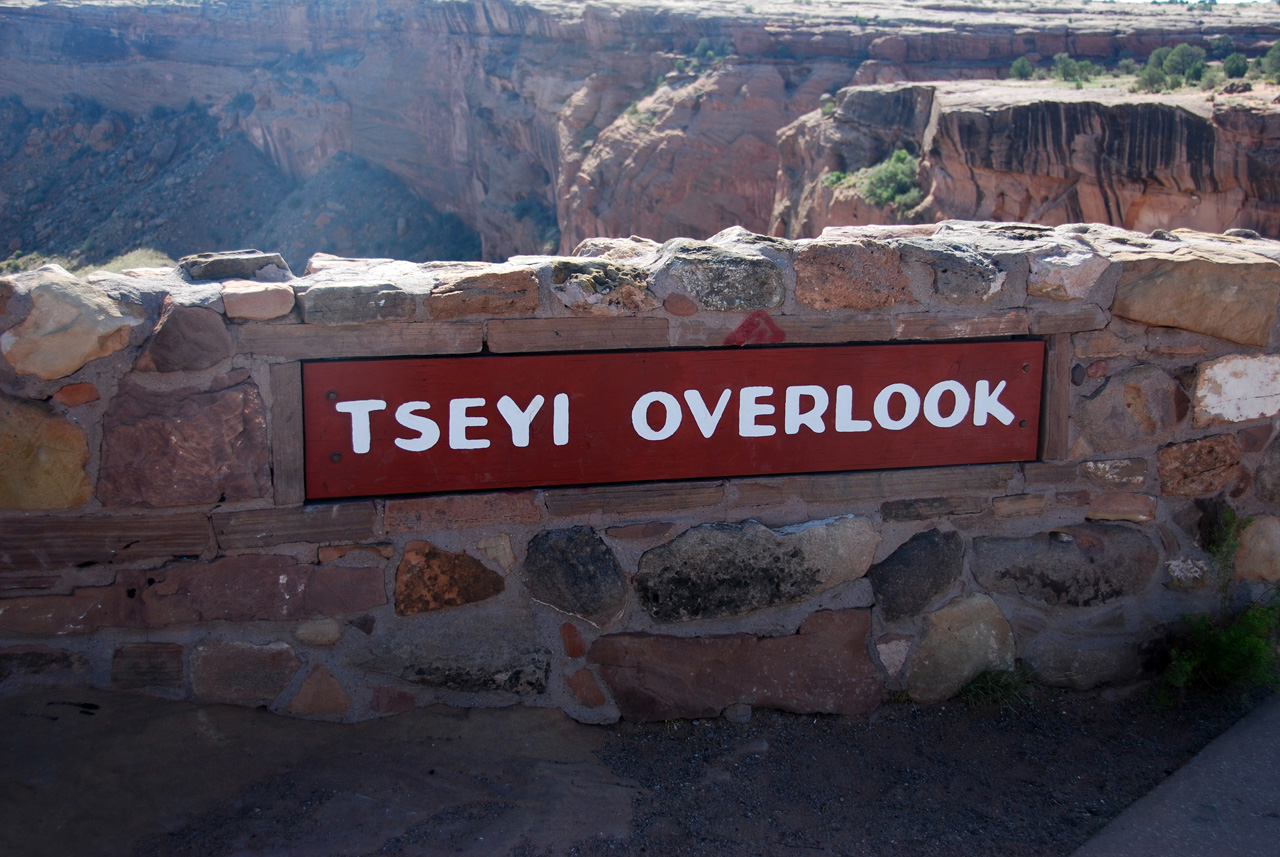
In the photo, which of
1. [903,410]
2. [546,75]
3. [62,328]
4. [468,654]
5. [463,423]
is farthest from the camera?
[546,75]

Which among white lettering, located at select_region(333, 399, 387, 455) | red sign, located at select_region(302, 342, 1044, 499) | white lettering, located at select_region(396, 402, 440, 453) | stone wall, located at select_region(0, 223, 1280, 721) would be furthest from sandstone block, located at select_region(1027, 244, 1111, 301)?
white lettering, located at select_region(333, 399, 387, 455)

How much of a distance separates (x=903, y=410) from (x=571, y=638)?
0.99 meters

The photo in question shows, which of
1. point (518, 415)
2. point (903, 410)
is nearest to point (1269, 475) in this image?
point (903, 410)

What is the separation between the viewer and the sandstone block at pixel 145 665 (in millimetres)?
2068

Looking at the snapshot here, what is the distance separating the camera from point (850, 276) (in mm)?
2244

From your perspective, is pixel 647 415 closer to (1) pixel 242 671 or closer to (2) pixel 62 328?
(1) pixel 242 671

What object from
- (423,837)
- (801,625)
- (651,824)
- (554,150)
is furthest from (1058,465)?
(554,150)

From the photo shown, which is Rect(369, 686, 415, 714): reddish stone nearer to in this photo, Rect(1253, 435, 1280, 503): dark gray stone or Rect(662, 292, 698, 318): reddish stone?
Rect(662, 292, 698, 318): reddish stone

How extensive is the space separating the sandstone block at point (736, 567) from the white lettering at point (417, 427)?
1.90 feet

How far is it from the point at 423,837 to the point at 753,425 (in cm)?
115

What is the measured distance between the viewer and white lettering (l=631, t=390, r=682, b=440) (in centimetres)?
219

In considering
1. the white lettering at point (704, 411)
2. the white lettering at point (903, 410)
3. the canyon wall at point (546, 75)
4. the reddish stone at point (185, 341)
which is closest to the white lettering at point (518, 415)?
the white lettering at point (704, 411)

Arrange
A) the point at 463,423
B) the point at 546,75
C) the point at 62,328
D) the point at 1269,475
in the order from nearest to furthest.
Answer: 1. the point at 62,328
2. the point at 463,423
3. the point at 1269,475
4. the point at 546,75

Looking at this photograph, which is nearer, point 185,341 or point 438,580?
point 185,341
